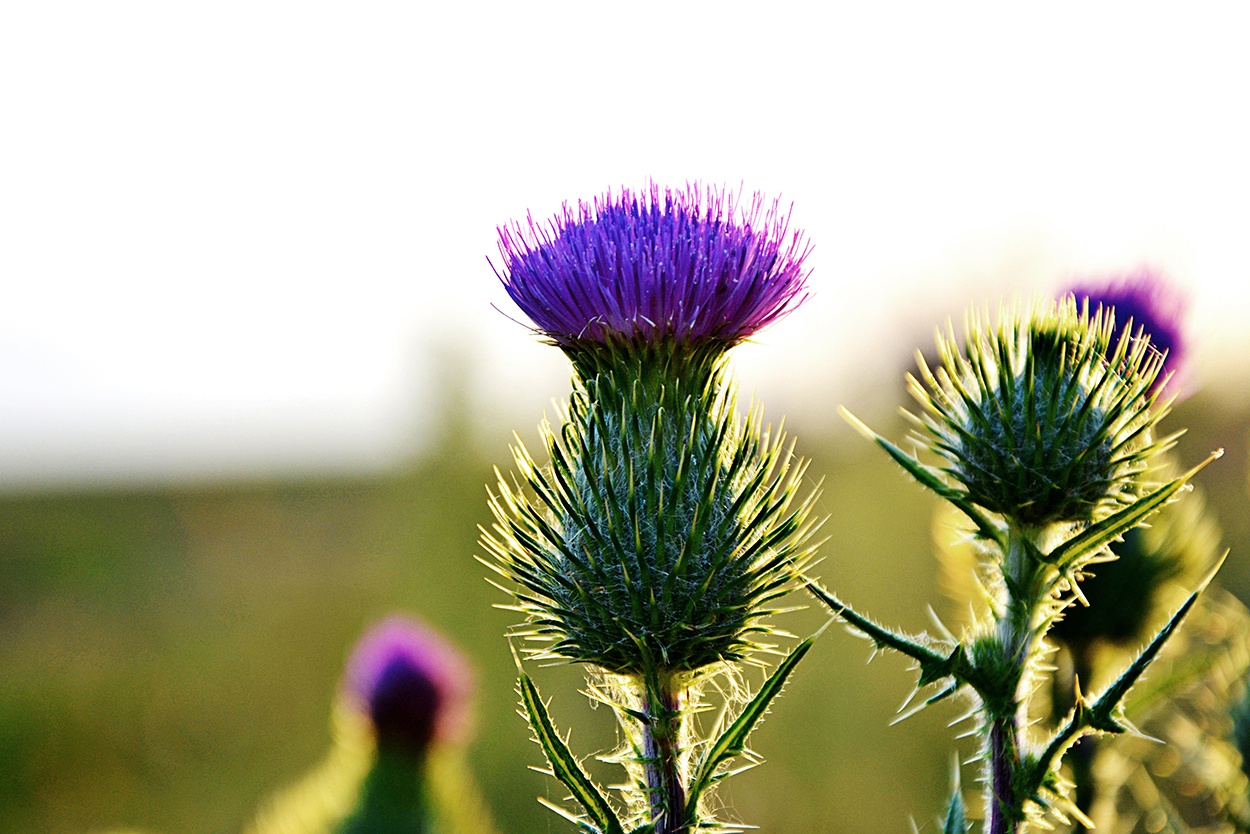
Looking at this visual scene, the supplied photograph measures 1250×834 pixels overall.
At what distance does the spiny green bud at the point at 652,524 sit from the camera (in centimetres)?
243

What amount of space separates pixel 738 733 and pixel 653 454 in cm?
78

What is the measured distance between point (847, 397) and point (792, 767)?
539cm

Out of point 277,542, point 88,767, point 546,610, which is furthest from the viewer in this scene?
point 277,542

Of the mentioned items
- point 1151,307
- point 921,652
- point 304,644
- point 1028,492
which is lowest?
point 921,652

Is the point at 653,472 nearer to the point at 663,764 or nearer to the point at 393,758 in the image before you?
the point at 663,764

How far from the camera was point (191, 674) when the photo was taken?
2066cm

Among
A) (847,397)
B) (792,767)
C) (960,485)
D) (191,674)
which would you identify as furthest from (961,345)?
(191,674)

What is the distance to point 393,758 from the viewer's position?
16.1 ft

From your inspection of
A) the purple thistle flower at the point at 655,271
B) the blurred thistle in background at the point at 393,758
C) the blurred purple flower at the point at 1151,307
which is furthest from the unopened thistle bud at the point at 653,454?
the blurred thistle in background at the point at 393,758

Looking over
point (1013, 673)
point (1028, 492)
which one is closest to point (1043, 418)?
point (1028, 492)

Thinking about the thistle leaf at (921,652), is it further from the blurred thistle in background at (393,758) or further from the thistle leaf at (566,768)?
the blurred thistle in background at (393,758)

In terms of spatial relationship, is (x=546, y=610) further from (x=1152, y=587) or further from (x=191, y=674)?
(x=191, y=674)

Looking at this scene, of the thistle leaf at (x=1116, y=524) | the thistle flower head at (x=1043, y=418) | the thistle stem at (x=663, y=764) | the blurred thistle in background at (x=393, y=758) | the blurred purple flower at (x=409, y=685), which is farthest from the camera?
the blurred purple flower at (x=409, y=685)

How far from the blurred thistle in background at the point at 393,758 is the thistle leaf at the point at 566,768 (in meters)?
2.72
